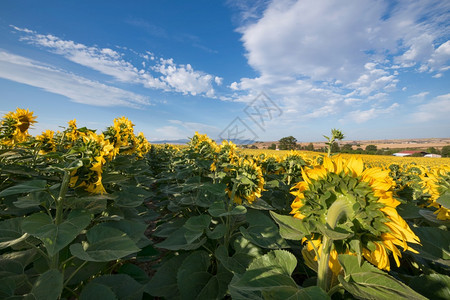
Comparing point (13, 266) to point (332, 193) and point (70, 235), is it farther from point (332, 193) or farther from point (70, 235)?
point (332, 193)

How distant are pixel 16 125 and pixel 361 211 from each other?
5648 millimetres

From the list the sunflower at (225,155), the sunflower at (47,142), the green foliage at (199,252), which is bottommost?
the green foliage at (199,252)

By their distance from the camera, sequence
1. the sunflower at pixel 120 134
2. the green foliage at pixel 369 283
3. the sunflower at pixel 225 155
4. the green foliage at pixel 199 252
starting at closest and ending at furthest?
the green foliage at pixel 369 283
the green foliage at pixel 199 252
the sunflower at pixel 120 134
the sunflower at pixel 225 155

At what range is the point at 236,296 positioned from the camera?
113cm

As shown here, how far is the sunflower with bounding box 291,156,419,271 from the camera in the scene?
980 mm

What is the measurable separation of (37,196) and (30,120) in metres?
3.92

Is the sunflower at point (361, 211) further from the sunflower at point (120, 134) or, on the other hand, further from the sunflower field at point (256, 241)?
the sunflower at point (120, 134)

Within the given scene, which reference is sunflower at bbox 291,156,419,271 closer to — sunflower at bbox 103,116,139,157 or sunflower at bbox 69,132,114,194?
sunflower at bbox 69,132,114,194

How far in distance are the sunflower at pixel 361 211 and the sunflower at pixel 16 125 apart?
521 cm

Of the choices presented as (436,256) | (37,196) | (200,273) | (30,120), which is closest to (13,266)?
(37,196)

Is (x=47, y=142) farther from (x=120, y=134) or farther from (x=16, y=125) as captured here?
(x=120, y=134)

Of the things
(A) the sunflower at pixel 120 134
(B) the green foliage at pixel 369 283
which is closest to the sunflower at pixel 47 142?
(A) the sunflower at pixel 120 134

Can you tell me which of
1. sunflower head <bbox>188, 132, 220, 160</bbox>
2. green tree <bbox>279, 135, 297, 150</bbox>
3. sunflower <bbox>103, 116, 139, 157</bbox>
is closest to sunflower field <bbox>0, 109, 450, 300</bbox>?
sunflower <bbox>103, 116, 139, 157</bbox>

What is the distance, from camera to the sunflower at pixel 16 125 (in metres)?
3.85
